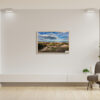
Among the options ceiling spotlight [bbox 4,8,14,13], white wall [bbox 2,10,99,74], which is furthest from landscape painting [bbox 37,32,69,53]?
ceiling spotlight [bbox 4,8,14,13]

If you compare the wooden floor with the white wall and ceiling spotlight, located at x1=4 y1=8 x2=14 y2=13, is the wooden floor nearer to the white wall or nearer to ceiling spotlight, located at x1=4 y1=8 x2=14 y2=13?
the white wall

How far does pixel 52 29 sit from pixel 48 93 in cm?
Result: 236

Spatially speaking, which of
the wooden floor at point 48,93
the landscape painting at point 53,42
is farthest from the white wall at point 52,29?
the wooden floor at point 48,93

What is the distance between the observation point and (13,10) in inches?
359

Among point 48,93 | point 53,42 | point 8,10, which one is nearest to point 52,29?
point 53,42

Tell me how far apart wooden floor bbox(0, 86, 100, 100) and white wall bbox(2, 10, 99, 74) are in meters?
0.84

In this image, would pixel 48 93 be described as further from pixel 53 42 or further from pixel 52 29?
pixel 52 29

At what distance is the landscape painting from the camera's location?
9148mm

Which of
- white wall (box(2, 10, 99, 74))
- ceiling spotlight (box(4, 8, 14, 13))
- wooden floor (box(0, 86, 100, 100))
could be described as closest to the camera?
wooden floor (box(0, 86, 100, 100))

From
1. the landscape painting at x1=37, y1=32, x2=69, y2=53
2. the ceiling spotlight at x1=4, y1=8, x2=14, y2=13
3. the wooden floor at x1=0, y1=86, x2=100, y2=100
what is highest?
the ceiling spotlight at x1=4, y1=8, x2=14, y2=13

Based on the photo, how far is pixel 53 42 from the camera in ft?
30.1

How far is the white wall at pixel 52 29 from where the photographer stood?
912 cm

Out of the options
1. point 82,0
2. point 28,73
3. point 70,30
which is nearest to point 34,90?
point 28,73

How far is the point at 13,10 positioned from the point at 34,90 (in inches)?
107
